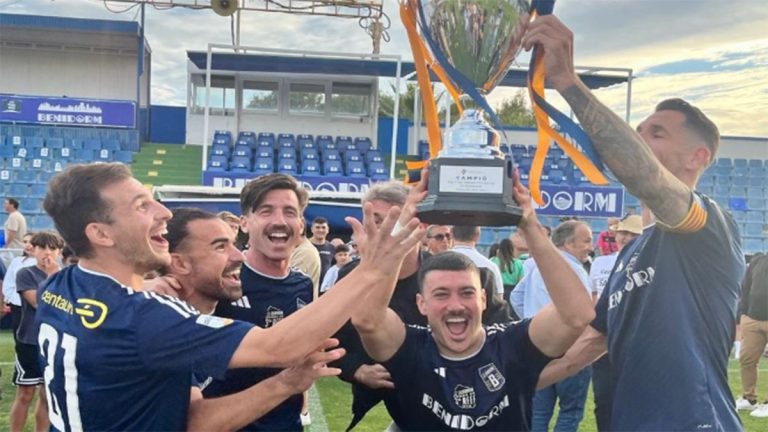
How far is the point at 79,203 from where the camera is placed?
1985 mm

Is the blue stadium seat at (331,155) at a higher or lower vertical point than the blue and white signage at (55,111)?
lower

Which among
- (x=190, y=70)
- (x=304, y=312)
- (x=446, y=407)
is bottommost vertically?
(x=446, y=407)

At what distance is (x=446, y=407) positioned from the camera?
7.61 ft

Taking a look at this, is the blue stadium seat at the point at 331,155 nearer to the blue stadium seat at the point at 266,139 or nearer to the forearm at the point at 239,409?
the blue stadium seat at the point at 266,139

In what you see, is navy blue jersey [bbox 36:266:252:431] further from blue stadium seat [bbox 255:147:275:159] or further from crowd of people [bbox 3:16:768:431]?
blue stadium seat [bbox 255:147:275:159]

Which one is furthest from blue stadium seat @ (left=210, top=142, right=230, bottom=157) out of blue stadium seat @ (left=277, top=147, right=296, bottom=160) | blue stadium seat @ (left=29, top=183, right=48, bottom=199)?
blue stadium seat @ (left=29, top=183, right=48, bottom=199)

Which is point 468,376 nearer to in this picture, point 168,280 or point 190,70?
point 168,280

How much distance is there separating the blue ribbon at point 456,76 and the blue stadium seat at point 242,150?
16.1 m

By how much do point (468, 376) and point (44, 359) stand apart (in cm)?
122

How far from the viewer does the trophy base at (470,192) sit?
2043mm

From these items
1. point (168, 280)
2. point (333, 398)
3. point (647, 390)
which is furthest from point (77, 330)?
point (333, 398)

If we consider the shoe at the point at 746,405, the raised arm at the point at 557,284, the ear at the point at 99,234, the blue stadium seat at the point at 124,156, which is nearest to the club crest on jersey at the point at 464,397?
the raised arm at the point at 557,284

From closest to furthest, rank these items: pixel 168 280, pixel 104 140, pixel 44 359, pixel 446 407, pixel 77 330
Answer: pixel 77 330 < pixel 44 359 < pixel 446 407 < pixel 168 280 < pixel 104 140

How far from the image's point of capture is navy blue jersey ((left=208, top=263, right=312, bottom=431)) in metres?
2.55
